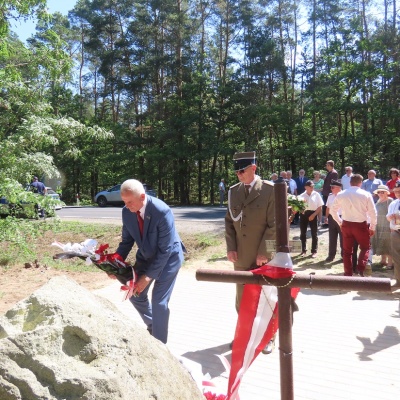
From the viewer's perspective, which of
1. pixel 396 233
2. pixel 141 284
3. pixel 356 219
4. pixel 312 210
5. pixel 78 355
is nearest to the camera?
pixel 78 355

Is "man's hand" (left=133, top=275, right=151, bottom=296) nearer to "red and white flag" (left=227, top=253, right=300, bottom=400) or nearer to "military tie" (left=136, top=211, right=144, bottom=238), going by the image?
"military tie" (left=136, top=211, right=144, bottom=238)

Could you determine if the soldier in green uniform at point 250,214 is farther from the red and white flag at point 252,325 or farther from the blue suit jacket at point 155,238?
the red and white flag at point 252,325

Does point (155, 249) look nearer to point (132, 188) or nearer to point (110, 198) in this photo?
point (132, 188)

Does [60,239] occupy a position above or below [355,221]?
below

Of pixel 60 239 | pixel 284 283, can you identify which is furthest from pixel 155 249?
pixel 60 239

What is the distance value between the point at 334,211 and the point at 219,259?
3.07 metres

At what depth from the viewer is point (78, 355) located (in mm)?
→ 1927

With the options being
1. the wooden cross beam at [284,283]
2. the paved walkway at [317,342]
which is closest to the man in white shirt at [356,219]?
the paved walkway at [317,342]

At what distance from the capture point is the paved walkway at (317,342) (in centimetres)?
395

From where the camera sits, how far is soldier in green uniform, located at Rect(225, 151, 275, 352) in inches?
184

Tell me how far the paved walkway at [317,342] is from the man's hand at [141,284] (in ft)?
3.24

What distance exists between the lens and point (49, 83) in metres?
5.65

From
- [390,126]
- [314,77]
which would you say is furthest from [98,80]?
[390,126]

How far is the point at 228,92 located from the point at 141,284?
2796cm
